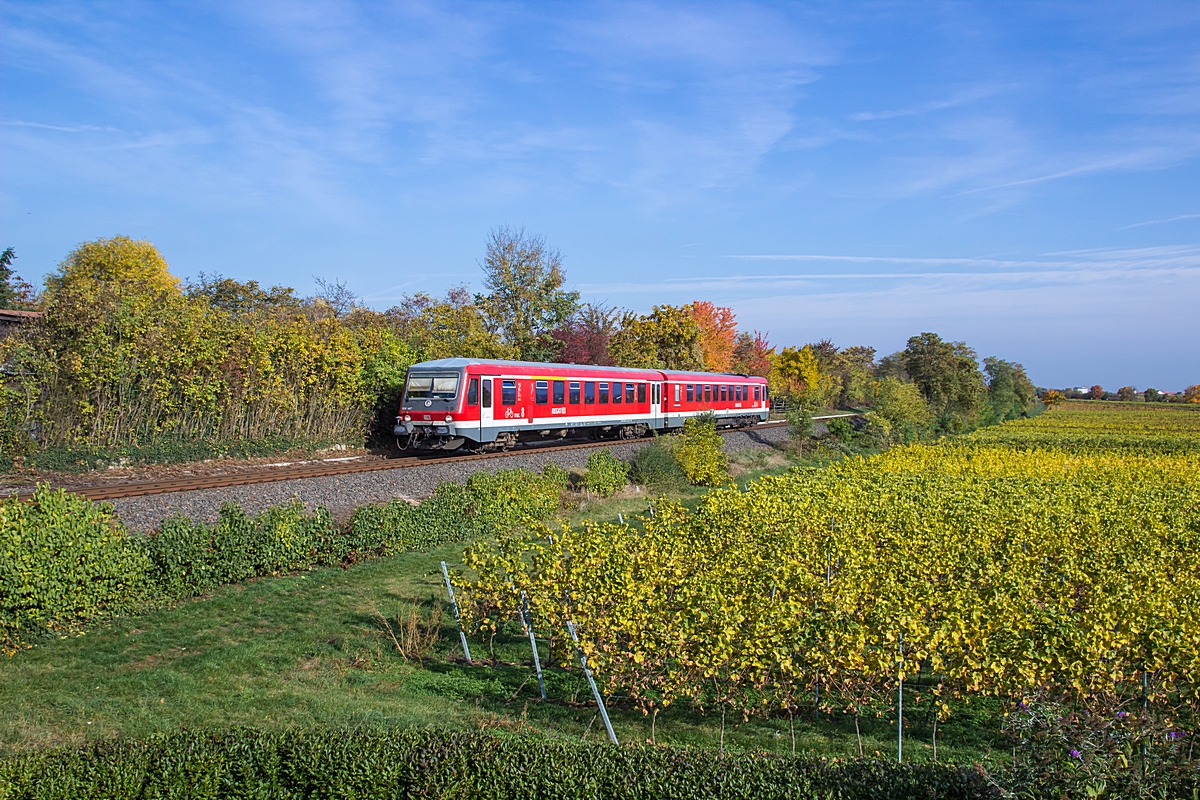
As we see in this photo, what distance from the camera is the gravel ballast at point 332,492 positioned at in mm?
12266

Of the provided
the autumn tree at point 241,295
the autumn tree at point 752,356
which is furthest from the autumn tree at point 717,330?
the autumn tree at point 241,295

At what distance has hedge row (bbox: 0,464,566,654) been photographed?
25.5ft

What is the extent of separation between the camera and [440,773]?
4.80 m

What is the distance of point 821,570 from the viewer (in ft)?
27.7

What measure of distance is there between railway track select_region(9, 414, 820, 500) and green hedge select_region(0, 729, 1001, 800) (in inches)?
294

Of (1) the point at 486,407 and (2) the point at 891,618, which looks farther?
(1) the point at 486,407

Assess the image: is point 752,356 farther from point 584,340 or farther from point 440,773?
point 440,773

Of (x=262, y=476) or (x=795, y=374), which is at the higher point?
(x=795, y=374)

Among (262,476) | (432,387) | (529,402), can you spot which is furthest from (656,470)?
(262,476)

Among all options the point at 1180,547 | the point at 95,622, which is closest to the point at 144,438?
the point at 95,622

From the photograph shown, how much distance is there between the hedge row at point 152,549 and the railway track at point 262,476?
2.48 m

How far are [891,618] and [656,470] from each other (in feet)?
46.0

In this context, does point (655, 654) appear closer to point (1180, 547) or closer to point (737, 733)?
point (737, 733)

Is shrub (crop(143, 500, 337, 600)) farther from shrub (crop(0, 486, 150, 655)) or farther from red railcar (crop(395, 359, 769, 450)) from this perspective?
red railcar (crop(395, 359, 769, 450))
